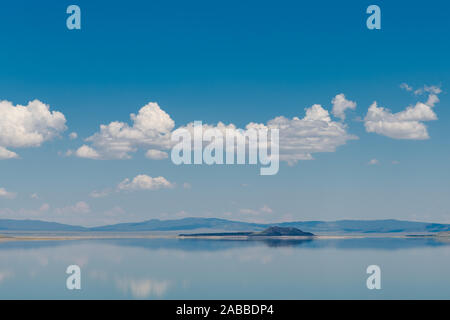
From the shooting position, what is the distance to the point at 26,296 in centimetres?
4769

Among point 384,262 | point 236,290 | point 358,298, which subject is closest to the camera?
point 358,298

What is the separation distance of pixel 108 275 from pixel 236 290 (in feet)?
61.3

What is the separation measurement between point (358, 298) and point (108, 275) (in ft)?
98.1

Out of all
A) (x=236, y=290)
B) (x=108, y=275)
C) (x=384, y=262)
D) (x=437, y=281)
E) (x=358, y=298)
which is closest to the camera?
(x=358, y=298)

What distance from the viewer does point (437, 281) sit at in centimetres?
5822
